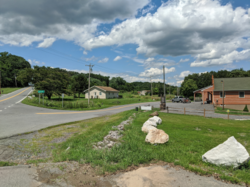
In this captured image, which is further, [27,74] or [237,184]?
[27,74]

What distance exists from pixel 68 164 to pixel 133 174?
237 cm

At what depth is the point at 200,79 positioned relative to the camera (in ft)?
327

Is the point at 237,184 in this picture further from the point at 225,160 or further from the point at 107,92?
the point at 107,92

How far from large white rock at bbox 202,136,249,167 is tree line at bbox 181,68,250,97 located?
7010cm

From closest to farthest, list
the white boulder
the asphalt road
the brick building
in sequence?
1. the white boulder
2. the asphalt road
3. the brick building

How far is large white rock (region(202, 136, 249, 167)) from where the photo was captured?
19.4 ft

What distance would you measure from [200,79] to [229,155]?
102 metres

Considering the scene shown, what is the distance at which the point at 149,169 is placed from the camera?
232 inches

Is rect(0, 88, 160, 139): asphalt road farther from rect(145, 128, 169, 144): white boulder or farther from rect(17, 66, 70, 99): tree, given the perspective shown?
rect(17, 66, 70, 99): tree

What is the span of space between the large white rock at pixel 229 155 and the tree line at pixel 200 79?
70.1 meters

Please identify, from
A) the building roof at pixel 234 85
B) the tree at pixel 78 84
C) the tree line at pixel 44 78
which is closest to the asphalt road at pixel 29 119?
the tree line at pixel 44 78

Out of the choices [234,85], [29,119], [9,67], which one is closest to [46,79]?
[29,119]

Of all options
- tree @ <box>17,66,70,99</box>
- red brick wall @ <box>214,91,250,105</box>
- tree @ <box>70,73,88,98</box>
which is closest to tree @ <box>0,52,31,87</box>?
tree @ <box>70,73,88,98</box>

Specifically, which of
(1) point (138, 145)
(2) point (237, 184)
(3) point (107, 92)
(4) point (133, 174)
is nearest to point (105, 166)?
(4) point (133, 174)
